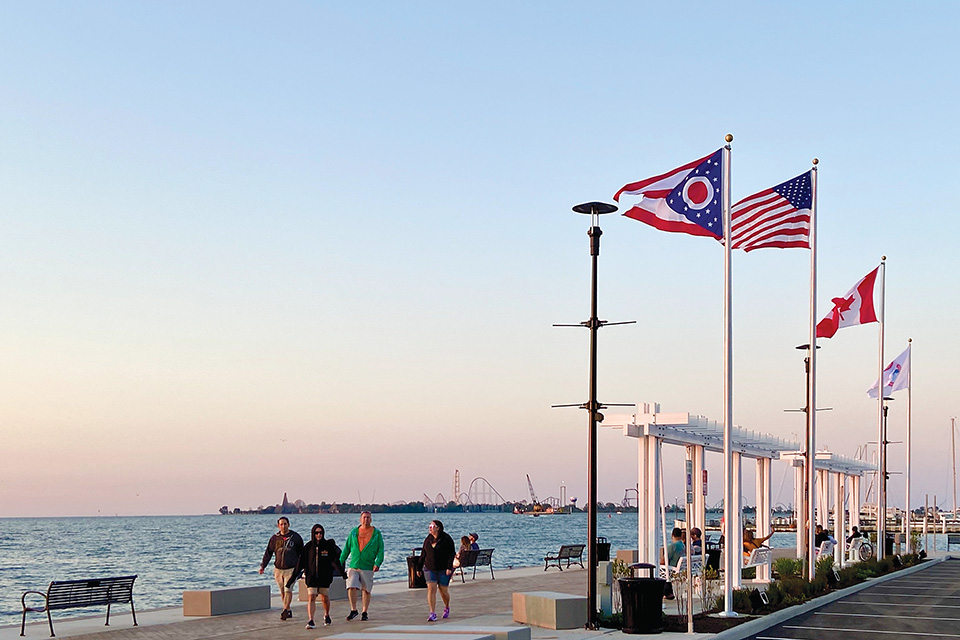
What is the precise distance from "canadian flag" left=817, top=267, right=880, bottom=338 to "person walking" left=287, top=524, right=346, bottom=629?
15268 millimetres

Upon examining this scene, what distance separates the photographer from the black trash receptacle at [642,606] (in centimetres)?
1691

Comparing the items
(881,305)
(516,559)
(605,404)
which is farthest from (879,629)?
(516,559)

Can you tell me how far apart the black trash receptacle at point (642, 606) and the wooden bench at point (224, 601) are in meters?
7.26

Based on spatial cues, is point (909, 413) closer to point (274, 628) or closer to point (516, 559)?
point (274, 628)

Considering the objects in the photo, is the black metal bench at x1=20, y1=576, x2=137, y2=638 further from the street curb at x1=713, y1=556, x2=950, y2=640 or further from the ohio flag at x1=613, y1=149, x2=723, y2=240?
the ohio flag at x1=613, y1=149, x2=723, y2=240

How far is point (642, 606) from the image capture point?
666 inches

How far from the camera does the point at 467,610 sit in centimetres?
2138

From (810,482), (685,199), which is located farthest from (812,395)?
(685,199)

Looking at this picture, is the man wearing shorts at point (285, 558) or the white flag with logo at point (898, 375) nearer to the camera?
the man wearing shorts at point (285, 558)

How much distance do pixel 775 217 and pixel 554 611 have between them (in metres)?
9.10

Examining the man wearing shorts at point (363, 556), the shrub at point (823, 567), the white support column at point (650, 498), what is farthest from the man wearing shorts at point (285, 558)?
the shrub at point (823, 567)

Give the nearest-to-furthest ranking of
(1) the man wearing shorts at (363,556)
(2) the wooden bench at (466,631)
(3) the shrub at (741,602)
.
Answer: (2) the wooden bench at (466,631) → (1) the man wearing shorts at (363,556) → (3) the shrub at (741,602)

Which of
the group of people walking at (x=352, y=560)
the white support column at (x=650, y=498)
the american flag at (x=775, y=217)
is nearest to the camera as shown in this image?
the group of people walking at (x=352, y=560)

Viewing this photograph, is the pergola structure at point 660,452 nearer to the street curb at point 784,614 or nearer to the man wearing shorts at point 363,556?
the street curb at point 784,614
